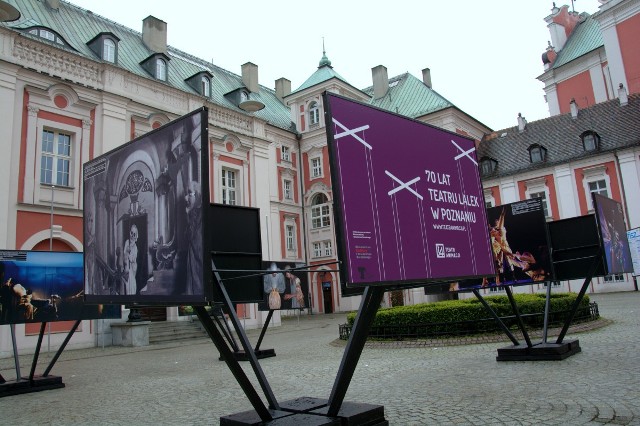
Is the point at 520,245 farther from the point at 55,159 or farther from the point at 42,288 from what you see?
the point at 55,159

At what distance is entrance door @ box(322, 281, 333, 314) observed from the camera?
3878 cm

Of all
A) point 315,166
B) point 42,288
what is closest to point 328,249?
point 315,166

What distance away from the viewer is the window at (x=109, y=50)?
2511 cm

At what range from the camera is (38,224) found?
20266 millimetres

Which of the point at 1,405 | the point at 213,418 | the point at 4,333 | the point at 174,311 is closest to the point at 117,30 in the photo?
the point at 174,311

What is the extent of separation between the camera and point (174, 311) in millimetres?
24359

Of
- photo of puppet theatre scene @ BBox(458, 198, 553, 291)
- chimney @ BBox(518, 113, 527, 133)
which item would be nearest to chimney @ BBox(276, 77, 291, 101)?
chimney @ BBox(518, 113, 527, 133)

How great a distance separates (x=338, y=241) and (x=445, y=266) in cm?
165

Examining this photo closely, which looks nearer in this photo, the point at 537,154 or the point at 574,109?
the point at 537,154

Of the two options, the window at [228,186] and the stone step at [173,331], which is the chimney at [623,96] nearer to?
the window at [228,186]

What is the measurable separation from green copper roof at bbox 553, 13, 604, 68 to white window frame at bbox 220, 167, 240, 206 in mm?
33402

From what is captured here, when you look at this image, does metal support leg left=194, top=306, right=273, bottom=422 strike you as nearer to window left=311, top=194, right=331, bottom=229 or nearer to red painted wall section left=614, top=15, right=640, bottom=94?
window left=311, top=194, right=331, bottom=229

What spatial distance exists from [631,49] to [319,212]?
2578cm

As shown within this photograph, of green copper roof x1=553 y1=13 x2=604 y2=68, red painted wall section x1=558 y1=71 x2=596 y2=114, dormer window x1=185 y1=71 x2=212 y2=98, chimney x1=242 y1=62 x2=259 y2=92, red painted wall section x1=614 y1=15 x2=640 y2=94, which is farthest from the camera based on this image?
green copper roof x1=553 y1=13 x2=604 y2=68
